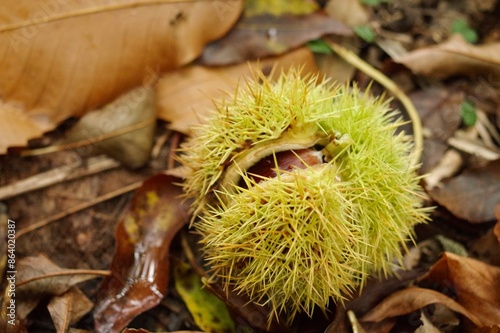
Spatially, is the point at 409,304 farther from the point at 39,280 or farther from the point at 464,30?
the point at 464,30

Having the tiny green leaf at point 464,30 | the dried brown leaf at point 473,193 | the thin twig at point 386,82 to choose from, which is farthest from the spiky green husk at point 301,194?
the tiny green leaf at point 464,30

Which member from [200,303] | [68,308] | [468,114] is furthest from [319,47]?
[68,308]

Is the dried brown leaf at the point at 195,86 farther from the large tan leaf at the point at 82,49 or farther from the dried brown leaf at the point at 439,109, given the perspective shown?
the dried brown leaf at the point at 439,109

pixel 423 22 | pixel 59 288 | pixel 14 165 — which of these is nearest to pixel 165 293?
pixel 59 288

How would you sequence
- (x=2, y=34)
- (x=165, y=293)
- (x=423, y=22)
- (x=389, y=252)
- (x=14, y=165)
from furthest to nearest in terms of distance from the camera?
(x=423, y=22) < (x=14, y=165) < (x=2, y=34) < (x=165, y=293) < (x=389, y=252)

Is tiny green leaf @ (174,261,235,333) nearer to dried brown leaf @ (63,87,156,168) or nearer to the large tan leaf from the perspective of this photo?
dried brown leaf @ (63,87,156,168)

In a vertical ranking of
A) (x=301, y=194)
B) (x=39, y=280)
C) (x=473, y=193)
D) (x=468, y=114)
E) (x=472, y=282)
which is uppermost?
(x=301, y=194)

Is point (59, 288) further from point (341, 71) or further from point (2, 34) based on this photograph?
point (341, 71)
